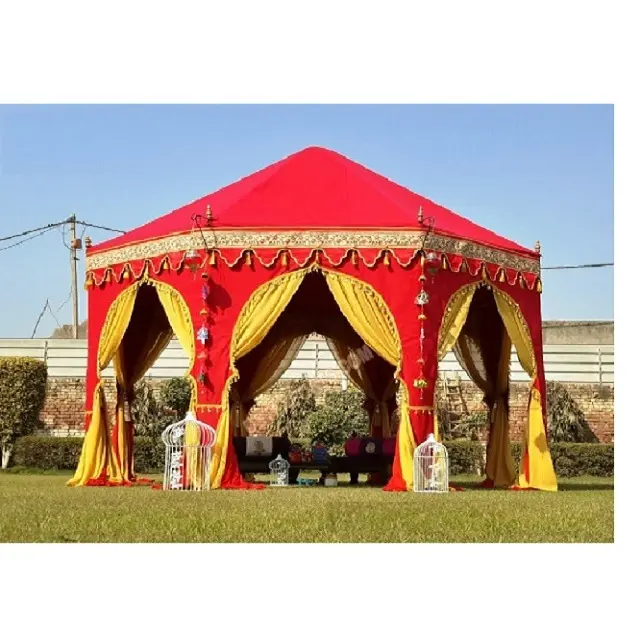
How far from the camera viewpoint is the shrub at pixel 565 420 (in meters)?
21.3

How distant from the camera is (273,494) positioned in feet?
39.0

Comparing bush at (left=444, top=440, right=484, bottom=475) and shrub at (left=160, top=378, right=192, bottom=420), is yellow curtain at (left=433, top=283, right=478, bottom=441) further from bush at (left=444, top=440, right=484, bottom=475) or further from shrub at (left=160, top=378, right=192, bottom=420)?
shrub at (left=160, top=378, right=192, bottom=420)

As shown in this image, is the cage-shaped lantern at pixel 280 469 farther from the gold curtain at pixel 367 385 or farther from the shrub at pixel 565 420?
the shrub at pixel 565 420

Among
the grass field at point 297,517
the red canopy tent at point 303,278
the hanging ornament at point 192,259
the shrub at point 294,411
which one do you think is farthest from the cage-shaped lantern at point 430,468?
the shrub at point 294,411

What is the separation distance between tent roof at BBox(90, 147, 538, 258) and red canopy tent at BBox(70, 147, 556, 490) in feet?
0.08

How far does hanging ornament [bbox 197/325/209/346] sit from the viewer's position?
42.3 feet

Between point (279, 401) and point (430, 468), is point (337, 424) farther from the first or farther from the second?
point (430, 468)

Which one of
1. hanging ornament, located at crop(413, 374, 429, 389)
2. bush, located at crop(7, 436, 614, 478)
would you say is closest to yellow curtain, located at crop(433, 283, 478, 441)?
hanging ornament, located at crop(413, 374, 429, 389)

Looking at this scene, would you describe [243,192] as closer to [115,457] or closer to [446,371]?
[115,457]

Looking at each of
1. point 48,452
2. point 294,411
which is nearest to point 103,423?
point 48,452

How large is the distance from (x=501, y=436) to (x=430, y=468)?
318 cm

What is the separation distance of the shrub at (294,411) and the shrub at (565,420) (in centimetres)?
466

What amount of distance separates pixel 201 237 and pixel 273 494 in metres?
3.27

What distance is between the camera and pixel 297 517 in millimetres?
9352
